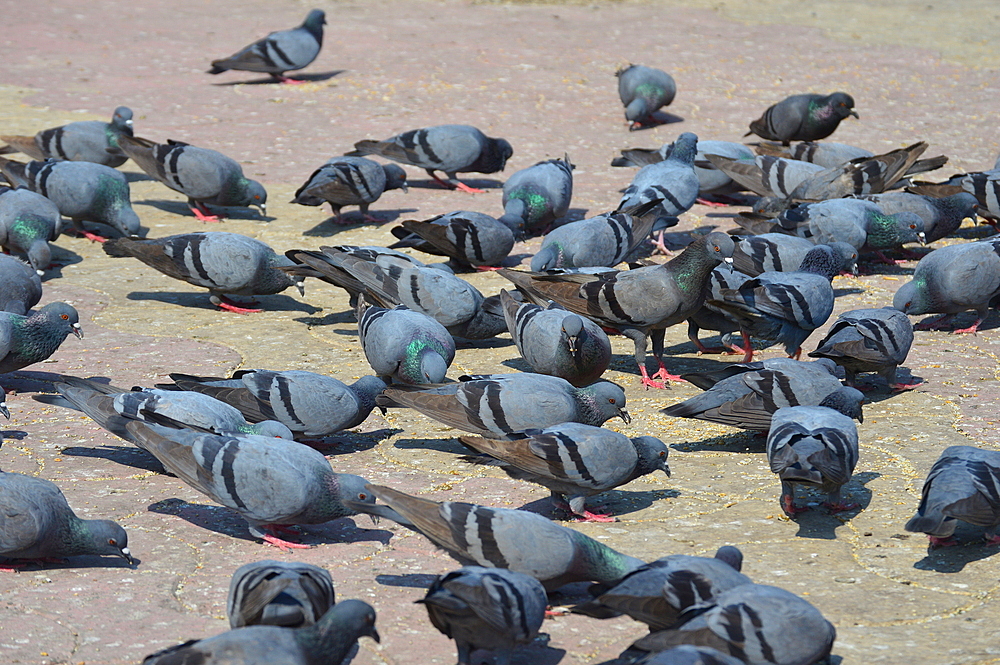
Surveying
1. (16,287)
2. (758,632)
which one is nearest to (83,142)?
(16,287)

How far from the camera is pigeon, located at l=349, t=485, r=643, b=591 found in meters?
4.14

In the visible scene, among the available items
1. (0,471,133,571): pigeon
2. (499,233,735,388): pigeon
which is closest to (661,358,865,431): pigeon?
(499,233,735,388): pigeon

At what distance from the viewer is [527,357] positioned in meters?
6.63

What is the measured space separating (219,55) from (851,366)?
36.7 ft

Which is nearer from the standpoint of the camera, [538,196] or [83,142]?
[538,196]

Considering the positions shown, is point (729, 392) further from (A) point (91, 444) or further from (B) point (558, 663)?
(A) point (91, 444)

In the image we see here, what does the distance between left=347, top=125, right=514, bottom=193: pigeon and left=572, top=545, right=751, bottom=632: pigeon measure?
22.4 ft

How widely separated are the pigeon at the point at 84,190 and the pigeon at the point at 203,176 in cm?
47

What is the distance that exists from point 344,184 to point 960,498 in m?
6.01

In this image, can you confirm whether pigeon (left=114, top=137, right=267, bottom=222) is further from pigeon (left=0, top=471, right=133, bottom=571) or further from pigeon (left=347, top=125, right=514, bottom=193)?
pigeon (left=0, top=471, right=133, bottom=571)

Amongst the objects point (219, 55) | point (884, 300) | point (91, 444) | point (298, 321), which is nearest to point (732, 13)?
point (219, 55)

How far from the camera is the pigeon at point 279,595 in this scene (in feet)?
12.2

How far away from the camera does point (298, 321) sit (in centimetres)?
787

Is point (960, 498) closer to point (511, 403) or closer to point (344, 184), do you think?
point (511, 403)
